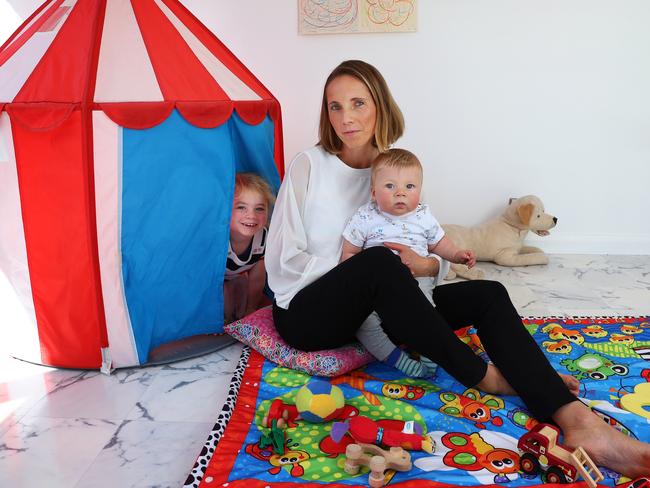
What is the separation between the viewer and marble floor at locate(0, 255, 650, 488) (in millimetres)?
1323

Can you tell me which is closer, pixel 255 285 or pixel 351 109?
pixel 351 109

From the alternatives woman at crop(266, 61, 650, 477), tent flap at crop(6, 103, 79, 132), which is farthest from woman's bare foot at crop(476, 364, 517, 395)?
tent flap at crop(6, 103, 79, 132)

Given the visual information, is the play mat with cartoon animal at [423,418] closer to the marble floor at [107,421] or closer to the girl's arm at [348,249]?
the marble floor at [107,421]

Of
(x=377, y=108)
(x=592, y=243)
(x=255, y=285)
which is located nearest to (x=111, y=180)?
(x=255, y=285)

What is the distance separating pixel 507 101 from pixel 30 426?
2596 mm

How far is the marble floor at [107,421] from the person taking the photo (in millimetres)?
1323

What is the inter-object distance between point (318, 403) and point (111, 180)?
34.0 inches

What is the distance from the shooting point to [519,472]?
1.25 metres

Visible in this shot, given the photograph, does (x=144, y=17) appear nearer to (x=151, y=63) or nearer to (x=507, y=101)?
(x=151, y=63)

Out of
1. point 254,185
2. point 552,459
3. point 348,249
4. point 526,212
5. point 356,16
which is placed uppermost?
point 356,16

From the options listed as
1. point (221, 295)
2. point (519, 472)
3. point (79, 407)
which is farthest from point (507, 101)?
point (79, 407)

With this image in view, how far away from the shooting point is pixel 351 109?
1.70m

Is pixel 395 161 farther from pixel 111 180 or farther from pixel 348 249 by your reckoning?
pixel 111 180

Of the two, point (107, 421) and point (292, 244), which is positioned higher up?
point (292, 244)
